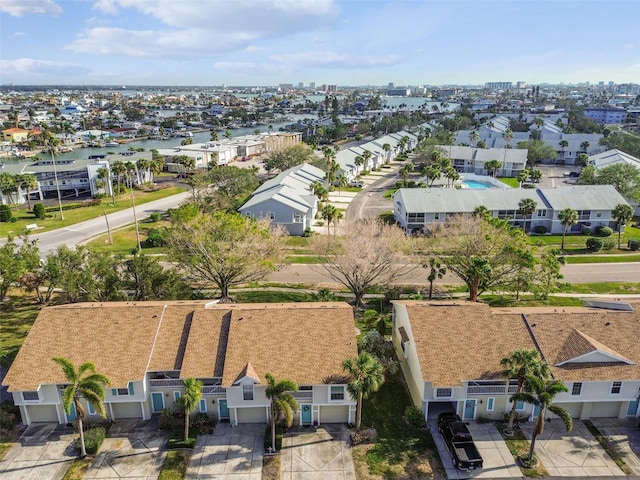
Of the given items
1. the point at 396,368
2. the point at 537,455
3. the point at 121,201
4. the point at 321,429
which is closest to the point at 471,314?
the point at 396,368

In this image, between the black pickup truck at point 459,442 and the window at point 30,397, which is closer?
the black pickup truck at point 459,442

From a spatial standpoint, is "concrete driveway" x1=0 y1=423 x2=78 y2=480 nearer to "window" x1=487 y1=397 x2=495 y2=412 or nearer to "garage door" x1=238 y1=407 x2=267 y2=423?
"garage door" x1=238 y1=407 x2=267 y2=423

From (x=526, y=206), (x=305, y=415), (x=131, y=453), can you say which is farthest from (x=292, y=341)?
(x=526, y=206)

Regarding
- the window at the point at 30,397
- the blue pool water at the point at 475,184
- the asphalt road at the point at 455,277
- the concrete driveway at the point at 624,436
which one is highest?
the blue pool water at the point at 475,184

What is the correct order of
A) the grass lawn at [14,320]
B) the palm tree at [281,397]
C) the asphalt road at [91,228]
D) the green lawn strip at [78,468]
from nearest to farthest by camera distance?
the green lawn strip at [78,468], the palm tree at [281,397], the grass lawn at [14,320], the asphalt road at [91,228]

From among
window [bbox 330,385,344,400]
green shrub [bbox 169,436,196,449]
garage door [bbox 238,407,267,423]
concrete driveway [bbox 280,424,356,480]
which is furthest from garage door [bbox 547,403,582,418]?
green shrub [bbox 169,436,196,449]

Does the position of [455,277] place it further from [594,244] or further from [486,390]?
[486,390]

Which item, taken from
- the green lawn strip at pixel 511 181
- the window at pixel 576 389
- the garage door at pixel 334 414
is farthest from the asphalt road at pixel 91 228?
the green lawn strip at pixel 511 181

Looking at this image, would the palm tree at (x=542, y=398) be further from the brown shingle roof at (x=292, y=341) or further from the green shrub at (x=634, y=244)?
the green shrub at (x=634, y=244)
